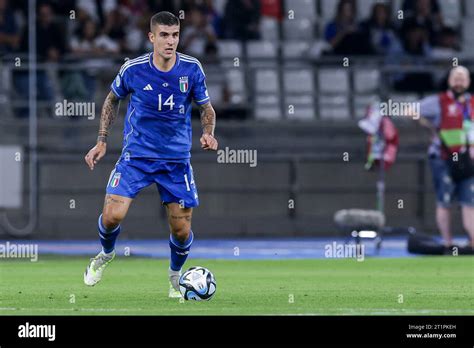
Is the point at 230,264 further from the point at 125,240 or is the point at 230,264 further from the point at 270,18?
the point at 270,18

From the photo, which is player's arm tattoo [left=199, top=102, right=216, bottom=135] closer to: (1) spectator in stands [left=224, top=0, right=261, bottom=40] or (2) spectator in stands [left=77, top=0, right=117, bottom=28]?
(1) spectator in stands [left=224, top=0, right=261, bottom=40]

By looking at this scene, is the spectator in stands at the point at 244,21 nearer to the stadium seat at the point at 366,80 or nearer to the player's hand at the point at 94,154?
the stadium seat at the point at 366,80

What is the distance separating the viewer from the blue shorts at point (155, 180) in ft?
44.9

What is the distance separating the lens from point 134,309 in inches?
505

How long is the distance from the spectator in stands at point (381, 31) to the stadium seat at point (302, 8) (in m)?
1.25

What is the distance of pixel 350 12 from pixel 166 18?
14.7m

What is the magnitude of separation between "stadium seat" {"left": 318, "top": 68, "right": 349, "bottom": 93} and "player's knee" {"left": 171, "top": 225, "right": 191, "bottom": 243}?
13508mm

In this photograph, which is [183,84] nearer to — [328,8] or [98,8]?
[98,8]

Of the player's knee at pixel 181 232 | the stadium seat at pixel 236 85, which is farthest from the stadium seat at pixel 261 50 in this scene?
the player's knee at pixel 181 232

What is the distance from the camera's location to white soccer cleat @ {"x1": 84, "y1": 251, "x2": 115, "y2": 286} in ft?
46.7

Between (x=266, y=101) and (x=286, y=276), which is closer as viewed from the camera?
(x=286, y=276)

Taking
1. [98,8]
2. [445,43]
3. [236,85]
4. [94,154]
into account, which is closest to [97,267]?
[94,154]

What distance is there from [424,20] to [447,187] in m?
7.80
